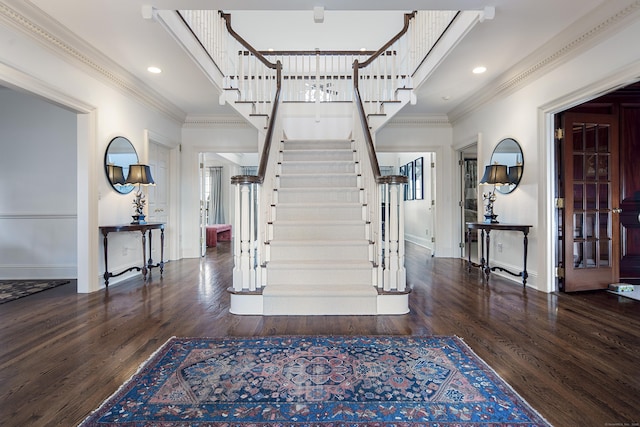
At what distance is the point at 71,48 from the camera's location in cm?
321

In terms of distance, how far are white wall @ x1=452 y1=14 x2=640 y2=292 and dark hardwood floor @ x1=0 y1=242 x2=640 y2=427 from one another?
509 millimetres

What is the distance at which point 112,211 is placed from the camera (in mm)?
3992

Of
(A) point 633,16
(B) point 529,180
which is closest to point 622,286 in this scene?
(B) point 529,180

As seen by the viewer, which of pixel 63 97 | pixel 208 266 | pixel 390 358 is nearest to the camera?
pixel 390 358

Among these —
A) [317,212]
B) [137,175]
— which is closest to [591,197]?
[317,212]

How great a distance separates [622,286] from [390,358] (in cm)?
322

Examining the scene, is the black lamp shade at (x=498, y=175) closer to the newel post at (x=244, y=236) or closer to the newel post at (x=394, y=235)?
the newel post at (x=394, y=235)

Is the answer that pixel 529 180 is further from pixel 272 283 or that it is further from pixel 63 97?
pixel 63 97

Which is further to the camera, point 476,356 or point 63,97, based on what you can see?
point 63,97

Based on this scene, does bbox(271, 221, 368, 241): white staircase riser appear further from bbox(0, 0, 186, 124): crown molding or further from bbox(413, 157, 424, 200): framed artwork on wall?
bbox(413, 157, 424, 200): framed artwork on wall

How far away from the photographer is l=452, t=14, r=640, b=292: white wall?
271 cm

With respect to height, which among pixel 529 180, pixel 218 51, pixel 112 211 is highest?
pixel 218 51

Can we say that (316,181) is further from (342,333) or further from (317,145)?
(342,333)

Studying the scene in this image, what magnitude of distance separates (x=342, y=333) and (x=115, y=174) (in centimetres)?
347
